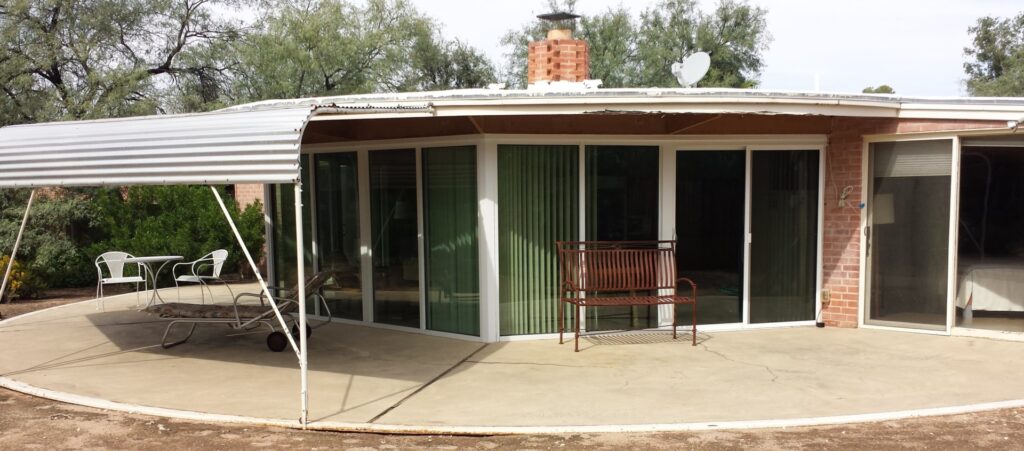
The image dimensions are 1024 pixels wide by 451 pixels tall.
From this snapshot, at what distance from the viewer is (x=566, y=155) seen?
7.98 m

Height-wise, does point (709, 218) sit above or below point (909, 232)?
above

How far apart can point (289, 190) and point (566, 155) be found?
358 centimetres

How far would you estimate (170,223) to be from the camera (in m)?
13.3

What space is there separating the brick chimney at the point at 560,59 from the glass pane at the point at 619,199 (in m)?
1.40

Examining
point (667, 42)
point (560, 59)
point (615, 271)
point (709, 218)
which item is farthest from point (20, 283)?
point (667, 42)

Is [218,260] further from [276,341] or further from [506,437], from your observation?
[506,437]

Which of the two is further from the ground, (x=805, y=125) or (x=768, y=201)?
(x=805, y=125)

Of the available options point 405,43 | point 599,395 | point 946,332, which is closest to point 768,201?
point 946,332

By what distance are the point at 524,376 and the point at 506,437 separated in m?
1.53

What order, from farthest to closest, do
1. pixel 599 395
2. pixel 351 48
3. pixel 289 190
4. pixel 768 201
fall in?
pixel 351 48
pixel 289 190
pixel 768 201
pixel 599 395

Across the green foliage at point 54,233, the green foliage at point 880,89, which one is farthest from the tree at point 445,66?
the green foliage at point 880,89

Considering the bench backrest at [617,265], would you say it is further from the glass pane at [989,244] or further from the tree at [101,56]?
the tree at [101,56]

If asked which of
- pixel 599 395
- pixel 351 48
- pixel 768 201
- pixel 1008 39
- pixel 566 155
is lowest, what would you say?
pixel 599 395

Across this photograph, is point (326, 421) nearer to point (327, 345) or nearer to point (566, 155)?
point (327, 345)
